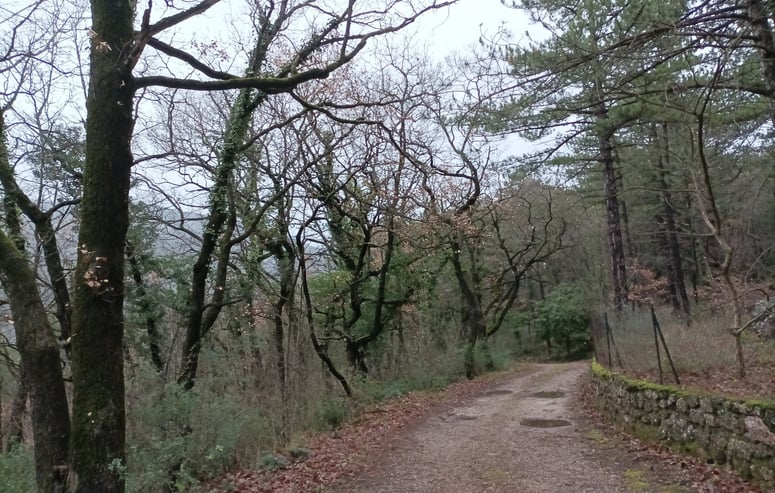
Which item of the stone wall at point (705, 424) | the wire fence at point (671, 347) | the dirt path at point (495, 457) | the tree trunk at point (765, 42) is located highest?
the tree trunk at point (765, 42)

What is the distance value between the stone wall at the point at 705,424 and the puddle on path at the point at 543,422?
1.05 m

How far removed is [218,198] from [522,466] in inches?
300

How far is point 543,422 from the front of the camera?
1116cm

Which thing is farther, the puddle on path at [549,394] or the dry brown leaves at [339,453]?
the puddle on path at [549,394]

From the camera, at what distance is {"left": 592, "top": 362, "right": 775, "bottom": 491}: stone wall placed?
19.6 feet

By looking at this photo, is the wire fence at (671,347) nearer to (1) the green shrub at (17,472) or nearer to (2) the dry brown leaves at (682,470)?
(2) the dry brown leaves at (682,470)

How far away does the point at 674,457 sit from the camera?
7.55 m

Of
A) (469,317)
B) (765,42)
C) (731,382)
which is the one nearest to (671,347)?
(731,382)

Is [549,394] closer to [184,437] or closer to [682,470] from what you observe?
[682,470]

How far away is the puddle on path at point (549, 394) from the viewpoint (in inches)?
587

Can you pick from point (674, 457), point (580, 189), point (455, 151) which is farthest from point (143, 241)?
point (580, 189)

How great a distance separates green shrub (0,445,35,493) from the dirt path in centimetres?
406

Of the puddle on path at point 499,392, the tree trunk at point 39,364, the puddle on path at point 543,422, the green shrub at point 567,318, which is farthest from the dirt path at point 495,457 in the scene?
the green shrub at point 567,318

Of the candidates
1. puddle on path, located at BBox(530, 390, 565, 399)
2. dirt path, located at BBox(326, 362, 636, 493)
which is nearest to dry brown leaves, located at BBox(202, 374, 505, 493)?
dirt path, located at BBox(326, 362, 636, 493)
